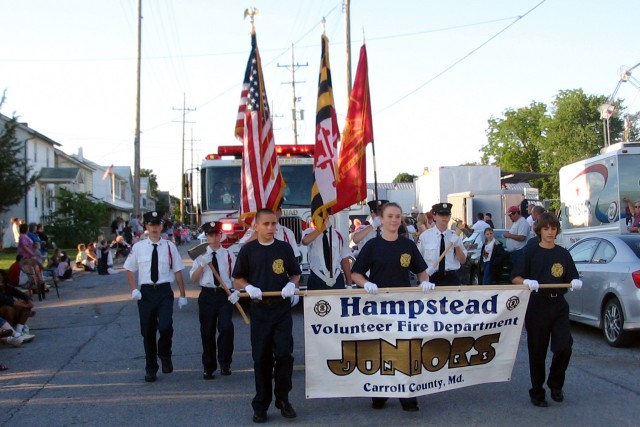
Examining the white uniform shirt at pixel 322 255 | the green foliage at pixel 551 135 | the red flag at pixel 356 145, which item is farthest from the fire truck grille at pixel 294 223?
the green foliage at pixel 551 135

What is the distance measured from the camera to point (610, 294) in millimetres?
10352

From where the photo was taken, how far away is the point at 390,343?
6859 millimetres

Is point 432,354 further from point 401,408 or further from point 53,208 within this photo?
point 53,208

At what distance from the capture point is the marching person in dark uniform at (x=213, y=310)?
8.69 m

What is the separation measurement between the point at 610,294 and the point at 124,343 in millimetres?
7134

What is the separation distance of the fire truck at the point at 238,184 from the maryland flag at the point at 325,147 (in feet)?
17.6

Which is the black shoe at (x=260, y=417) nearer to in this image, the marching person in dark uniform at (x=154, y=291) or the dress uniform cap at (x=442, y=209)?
the marching person in dark uniform at (x=154, y=291)

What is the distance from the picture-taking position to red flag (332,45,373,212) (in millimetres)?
9219

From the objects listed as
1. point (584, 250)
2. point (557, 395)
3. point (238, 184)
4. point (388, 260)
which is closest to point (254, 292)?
point (388, 260)

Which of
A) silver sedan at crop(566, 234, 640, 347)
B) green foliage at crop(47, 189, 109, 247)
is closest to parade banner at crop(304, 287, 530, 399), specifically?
silver sedan at crop(566, 234, 640, 347)

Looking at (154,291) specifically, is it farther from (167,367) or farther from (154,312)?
(167,367)

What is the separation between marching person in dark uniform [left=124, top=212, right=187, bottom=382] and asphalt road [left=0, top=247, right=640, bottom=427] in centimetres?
31

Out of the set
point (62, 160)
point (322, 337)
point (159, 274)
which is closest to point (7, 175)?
point (159, 274)

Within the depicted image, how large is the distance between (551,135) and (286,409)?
6452 cm
